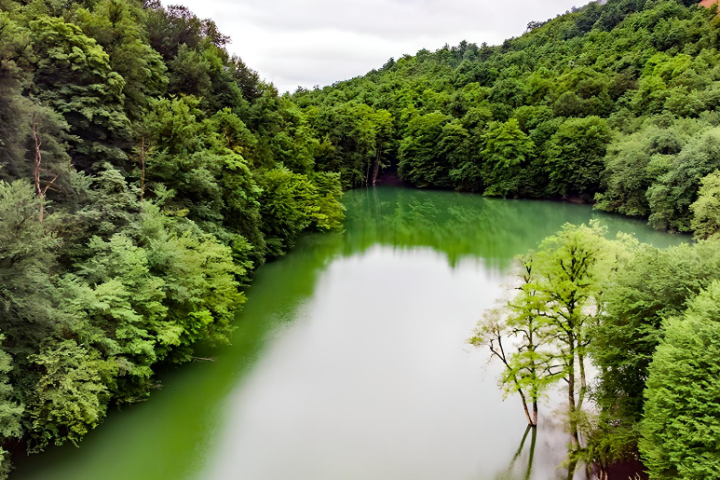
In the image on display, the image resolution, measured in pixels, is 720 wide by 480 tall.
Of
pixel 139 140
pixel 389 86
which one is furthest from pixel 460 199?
pixel 139 140

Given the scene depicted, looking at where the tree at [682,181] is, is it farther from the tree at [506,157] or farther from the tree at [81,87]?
the tree at [81,87]

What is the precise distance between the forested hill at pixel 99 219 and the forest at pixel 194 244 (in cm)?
6

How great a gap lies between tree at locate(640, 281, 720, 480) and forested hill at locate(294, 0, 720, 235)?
74.2ft

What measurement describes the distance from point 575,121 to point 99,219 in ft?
141

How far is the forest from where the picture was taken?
827 cm

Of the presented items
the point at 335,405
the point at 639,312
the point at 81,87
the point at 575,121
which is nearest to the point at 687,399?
the point at 639,312

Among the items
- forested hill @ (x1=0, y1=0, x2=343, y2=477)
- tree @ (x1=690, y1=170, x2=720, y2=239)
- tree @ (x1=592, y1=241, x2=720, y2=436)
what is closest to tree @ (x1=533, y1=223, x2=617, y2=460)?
tree @ (x1=592, y1=241, x2=720, y2=436)

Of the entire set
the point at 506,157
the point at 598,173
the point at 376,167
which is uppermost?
the point at 506,157

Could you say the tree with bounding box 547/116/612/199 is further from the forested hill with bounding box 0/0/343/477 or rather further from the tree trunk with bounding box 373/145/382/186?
the forested hill with bounding box 0/0/343/477

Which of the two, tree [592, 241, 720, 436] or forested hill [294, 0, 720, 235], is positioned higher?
forested hill [294, 0, 720, 235]

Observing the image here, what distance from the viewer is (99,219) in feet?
41.1

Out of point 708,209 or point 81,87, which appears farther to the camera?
point 708,209

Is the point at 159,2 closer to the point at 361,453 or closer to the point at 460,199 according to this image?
the point at 361,453

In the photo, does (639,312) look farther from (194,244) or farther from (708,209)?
(708,209)
